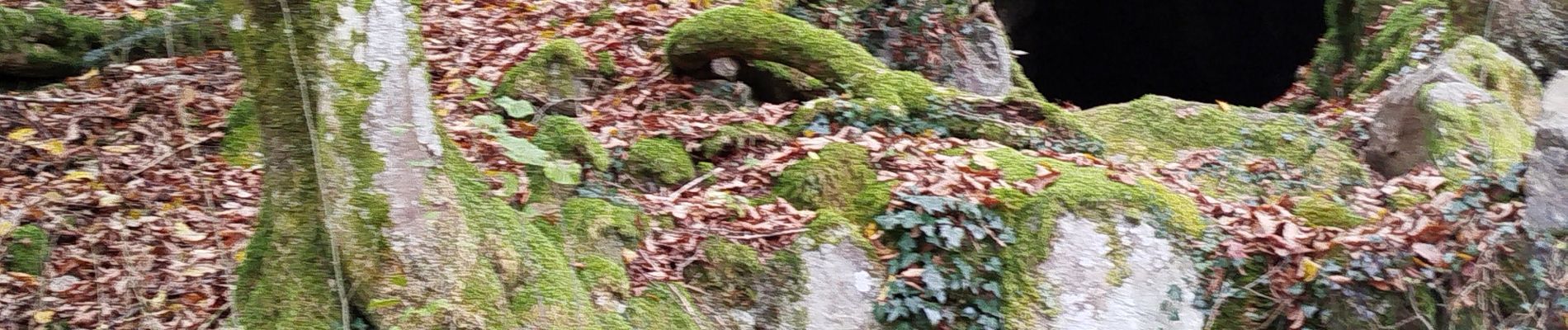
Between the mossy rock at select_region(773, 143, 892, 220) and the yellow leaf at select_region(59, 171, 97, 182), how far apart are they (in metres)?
3.31

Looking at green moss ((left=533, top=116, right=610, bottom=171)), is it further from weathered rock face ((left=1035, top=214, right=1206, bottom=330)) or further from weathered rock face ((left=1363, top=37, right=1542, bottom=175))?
weathered rock face ((left=1363, top=37, right=1542, bottom=175))

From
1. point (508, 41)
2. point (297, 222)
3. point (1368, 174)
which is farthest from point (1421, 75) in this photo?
point (297, 222)

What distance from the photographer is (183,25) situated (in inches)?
255

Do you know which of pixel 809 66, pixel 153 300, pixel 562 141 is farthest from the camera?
pixel 809 66

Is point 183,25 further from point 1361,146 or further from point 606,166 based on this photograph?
point 1361,146

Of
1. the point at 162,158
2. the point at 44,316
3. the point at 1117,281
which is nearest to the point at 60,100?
the point at 162,158

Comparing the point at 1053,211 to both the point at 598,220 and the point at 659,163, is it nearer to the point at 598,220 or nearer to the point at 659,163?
the point at 659,163

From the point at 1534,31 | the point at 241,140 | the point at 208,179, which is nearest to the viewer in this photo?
the point at 208,179

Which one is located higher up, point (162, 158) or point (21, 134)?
point (21, 134)

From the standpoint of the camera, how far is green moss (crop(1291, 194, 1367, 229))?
5.29 m

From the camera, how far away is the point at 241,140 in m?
5.56

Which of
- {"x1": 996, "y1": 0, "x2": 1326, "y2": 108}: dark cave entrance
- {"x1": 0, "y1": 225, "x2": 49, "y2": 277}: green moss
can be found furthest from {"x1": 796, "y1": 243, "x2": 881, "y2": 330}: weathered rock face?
{"x1": 996, "y1": 0, "x2": 1326, "y2": 108}: dark cave entrance

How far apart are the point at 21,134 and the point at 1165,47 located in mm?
14673

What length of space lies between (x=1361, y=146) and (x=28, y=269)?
24.3 ft
